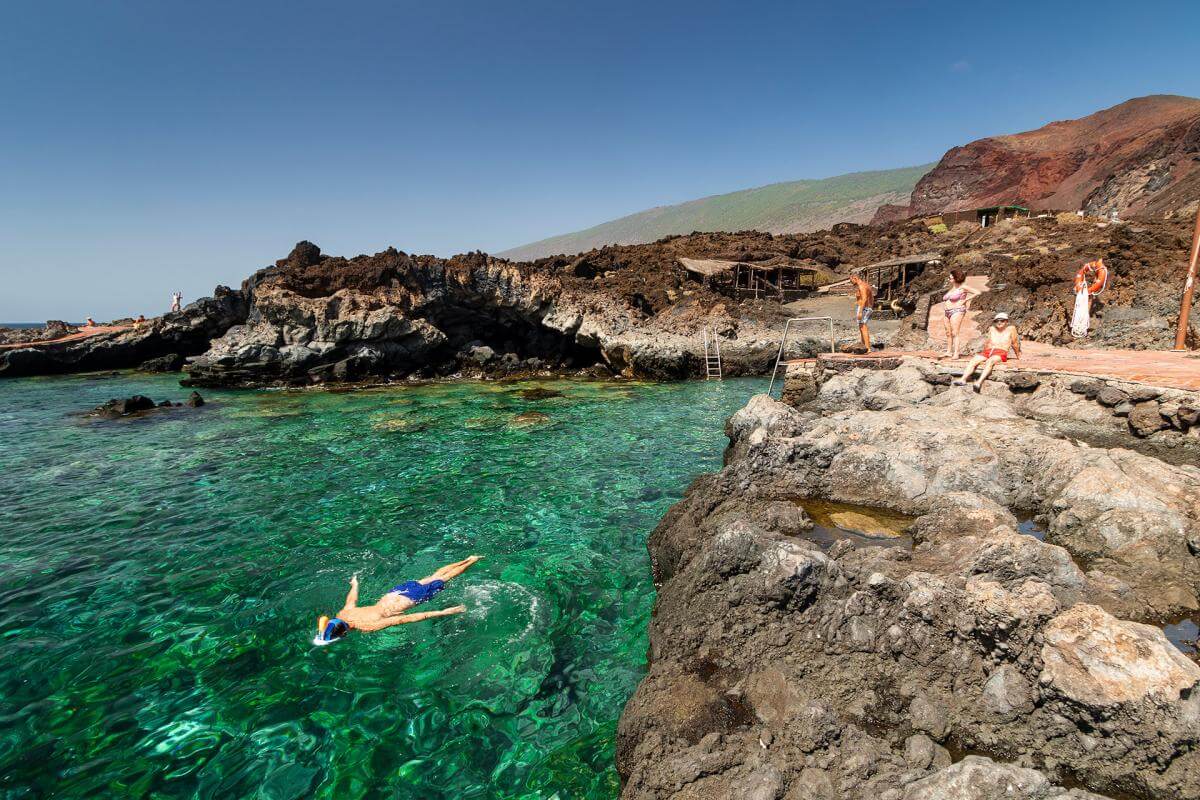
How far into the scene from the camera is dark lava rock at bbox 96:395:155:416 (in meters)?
17.1

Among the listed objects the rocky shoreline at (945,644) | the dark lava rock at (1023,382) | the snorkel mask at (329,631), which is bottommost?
the snorkel mask at (329,631)

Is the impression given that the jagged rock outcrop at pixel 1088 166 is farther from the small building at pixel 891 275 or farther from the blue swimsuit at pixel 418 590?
the blue swimsuit at pixel 418 590

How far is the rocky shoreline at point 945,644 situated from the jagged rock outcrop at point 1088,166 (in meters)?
43.1

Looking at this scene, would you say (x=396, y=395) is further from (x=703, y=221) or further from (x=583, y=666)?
(x=703, y=221)

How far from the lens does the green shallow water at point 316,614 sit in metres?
3.87

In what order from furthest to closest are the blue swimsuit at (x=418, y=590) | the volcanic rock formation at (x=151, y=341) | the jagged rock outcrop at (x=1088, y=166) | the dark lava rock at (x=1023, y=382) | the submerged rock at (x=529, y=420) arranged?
1. the jagged rock outcrop at (x=1088, y=166)
2. the volcanic rock formation at (x=151, y=341)
3. the submerged rock at (x=529, y=420)
4. the dark lava rock at (x=1023, y=382)
5. the blue swimsuit at (x=418, y=590)

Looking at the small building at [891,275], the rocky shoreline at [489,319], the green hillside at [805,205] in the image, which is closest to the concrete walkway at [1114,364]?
the rocky shoreline at [489,319]

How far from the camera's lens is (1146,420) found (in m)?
6.36

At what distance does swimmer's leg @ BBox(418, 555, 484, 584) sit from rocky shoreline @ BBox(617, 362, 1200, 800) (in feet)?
9.02

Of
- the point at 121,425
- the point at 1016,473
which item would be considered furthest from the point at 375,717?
the point at 121,425

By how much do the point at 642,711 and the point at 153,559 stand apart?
7.50 m

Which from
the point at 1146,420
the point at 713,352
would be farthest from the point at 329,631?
the point at 713,352

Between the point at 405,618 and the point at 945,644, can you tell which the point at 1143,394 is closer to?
the point at 945,644

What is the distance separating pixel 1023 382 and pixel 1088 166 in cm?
8484
